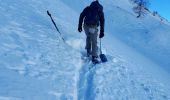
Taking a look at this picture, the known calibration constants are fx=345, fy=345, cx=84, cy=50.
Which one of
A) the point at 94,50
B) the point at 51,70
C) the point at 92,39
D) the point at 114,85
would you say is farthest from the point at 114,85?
the point at 92,39

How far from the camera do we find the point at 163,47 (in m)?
22.0

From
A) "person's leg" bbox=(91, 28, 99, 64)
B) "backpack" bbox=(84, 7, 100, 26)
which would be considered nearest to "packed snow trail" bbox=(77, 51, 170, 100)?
"person's leg" bbox=(91, 28, 99, 64)

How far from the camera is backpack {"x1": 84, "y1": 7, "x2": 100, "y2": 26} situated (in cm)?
1058

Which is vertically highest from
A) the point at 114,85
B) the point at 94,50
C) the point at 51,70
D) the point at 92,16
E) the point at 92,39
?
the point at 92,16

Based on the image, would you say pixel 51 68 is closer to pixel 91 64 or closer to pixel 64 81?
pixel 64 81

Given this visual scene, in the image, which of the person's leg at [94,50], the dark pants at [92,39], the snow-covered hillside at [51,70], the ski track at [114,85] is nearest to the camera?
the snow-covered hillside at [51,70]

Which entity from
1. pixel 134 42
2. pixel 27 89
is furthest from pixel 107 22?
pixel 27 89

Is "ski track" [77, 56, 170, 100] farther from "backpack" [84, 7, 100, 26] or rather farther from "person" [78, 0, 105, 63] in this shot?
"backpack" [84, 7, 100, 26]

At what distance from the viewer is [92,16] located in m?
10.6

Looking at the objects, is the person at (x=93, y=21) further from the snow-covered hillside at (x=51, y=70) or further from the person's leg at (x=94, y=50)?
the snow-covered hillside at (x=51, y=70)

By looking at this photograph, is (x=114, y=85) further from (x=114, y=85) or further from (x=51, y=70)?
(x=51, y=70)

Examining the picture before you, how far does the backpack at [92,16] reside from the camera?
34.7 feet

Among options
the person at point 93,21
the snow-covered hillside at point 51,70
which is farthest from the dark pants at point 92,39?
the snow-covered hillside at point 51,70

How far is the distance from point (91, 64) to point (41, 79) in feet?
9.15
